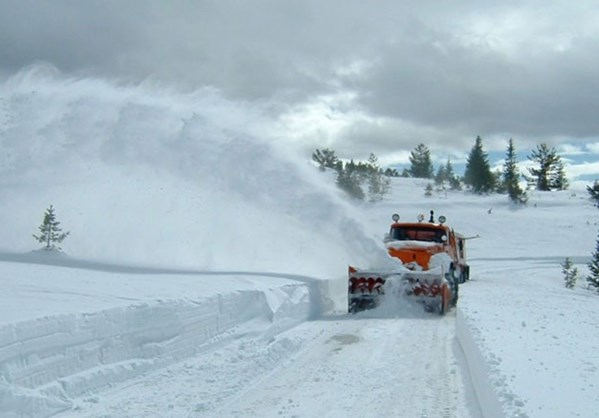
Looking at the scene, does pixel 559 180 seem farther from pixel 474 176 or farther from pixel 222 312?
pixel 222 312

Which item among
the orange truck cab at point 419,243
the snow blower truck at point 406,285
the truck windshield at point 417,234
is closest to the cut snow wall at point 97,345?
the snow blower truck at point 406,285

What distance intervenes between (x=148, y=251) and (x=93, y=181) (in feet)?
8.82

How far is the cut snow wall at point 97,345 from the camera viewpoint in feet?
19.2

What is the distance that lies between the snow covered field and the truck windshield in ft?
4.40

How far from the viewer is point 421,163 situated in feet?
361

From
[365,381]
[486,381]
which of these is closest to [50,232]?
[365,381]

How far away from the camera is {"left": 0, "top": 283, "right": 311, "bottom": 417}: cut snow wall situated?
5859mm

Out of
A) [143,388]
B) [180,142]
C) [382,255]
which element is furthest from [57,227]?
[143,388]

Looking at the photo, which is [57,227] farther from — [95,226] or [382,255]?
[382,255]

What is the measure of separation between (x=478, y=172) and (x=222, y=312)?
72.5 metres

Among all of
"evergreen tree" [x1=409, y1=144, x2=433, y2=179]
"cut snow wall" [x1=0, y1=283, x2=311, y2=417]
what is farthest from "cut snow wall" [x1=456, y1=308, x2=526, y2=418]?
"evergreen tree" [x1=409, y1=144, x2=433, y2=179]

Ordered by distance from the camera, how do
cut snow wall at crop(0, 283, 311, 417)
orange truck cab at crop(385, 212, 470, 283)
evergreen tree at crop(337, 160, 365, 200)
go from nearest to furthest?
cut snow wall at crop(0, 283, 311, 417) → orange truck cab at crop(385, 212, 470, 283) → evergreen tree at crop(337, 160, 365, 200)

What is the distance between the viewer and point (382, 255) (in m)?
15.0

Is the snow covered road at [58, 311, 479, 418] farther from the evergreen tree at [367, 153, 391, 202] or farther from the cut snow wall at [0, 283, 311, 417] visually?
the evergreen tree at [367, 153, 391, 202]
